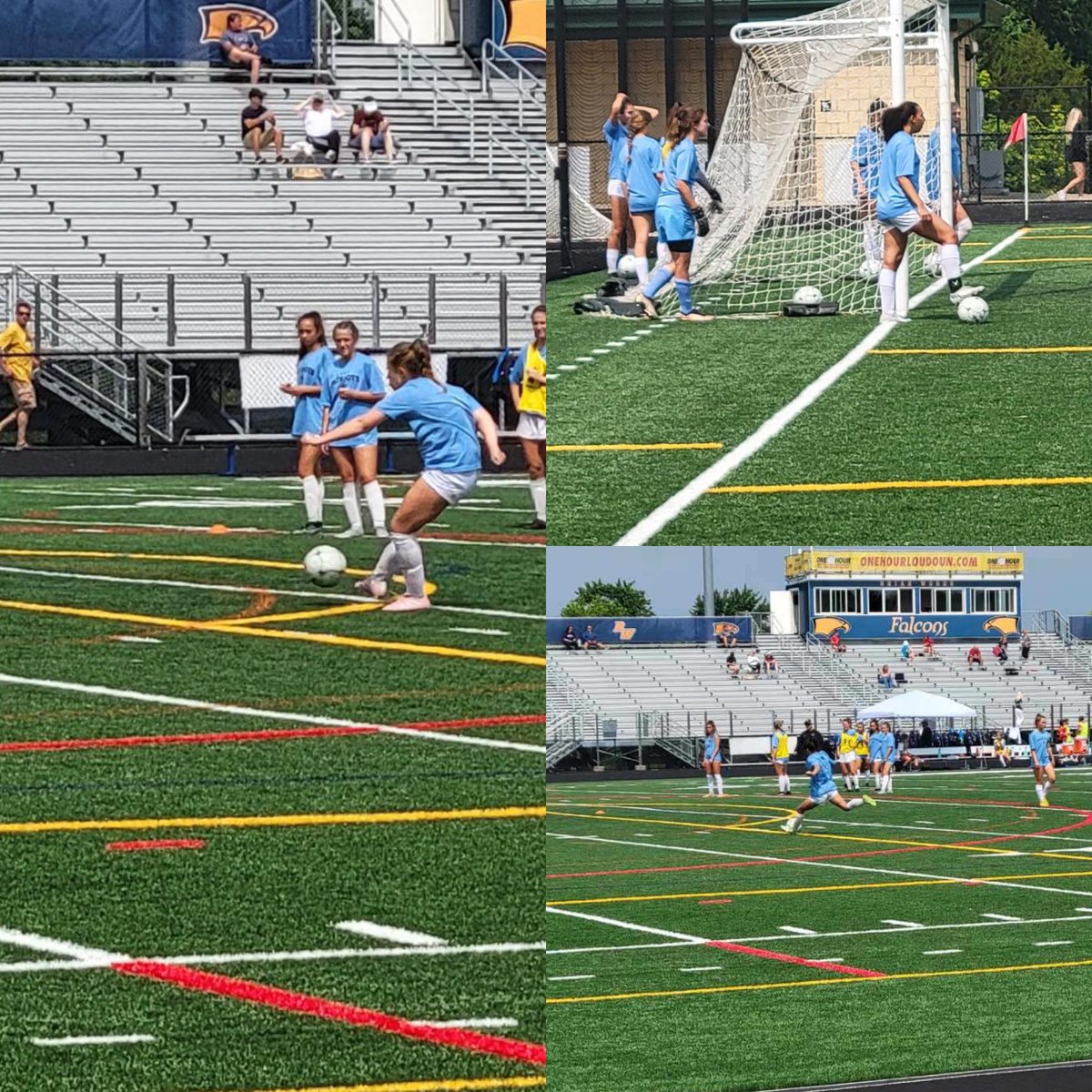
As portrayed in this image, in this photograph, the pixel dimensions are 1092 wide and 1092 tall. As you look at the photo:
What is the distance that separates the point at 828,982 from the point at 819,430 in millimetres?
2940

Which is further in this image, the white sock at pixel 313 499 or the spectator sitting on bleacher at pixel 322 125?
the spectator sitting on bleacher at pixel 322 125

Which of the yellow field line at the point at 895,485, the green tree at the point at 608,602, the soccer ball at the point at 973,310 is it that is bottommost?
the green tree at the point at 608,602

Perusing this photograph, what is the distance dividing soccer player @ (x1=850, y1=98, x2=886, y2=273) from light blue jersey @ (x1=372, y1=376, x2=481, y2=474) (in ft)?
10.2

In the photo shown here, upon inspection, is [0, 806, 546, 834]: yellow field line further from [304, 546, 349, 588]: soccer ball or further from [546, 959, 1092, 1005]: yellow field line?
[304, 546, 349, 588]: soccer ball

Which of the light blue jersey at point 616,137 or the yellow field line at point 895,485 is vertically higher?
the light blue jersey at point 616,137

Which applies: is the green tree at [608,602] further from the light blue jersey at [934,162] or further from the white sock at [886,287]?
the light blue jersey at [934,162]

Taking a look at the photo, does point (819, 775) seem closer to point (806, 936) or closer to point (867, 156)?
point (806, 936)

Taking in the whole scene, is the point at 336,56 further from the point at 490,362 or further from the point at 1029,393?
the point at 1029,393

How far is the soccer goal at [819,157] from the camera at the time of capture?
799cm

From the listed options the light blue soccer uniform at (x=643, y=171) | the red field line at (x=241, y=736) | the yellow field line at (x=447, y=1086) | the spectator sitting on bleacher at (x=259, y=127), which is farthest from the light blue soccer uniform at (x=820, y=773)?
the spectator sitting on bleacher at (x=259, y=127)

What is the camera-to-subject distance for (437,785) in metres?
8.27

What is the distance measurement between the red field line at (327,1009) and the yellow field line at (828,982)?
1.21m

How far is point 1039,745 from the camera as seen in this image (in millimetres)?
6273

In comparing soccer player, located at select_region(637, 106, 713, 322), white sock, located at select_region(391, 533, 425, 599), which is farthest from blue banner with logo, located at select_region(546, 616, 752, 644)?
white sock, located at select_region(391, 533, 425, 599)
